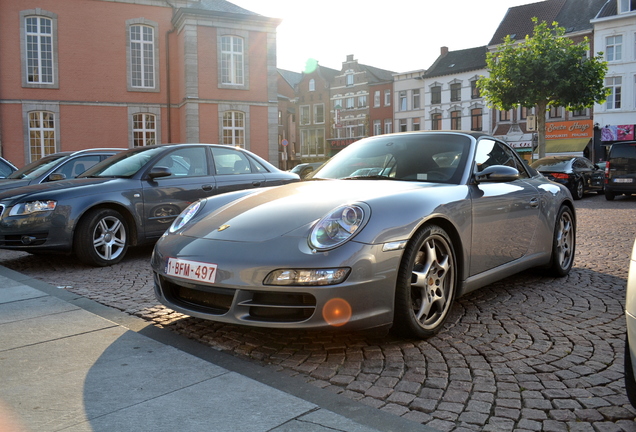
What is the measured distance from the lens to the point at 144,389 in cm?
282

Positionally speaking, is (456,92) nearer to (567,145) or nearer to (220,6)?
(567,145)

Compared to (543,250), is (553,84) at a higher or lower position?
higher

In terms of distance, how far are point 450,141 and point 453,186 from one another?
61 cm

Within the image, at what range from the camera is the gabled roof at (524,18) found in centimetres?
4334

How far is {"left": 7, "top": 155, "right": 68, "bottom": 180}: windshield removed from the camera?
9.42 metres

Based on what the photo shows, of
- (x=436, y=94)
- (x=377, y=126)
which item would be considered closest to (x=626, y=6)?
(x=436, y=94)

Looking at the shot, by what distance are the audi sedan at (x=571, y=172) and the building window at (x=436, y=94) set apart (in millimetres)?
32061

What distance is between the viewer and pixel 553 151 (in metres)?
41.8

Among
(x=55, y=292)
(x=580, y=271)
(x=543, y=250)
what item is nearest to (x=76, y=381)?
(x=55, y=292)

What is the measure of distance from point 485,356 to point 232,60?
2763cm

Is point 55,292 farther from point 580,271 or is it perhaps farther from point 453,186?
→ point 580,271

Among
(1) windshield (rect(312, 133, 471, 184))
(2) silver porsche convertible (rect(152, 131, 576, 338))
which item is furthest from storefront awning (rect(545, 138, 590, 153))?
(1) windshield (rect(312, 133, 471, 184))

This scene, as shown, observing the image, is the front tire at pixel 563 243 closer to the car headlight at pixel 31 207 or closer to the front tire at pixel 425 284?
the front tire at pixel 425 284

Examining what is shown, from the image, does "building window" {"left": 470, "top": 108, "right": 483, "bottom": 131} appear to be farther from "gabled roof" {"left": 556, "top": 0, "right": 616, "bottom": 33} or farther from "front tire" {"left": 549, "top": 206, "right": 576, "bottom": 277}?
"front tire" {"left": 549, "top": 206, "right": 576, "bottom": 277}
